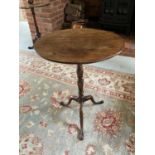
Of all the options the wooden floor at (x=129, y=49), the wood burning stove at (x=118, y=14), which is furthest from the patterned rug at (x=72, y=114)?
the wood burning stove at (x=118, y=14)

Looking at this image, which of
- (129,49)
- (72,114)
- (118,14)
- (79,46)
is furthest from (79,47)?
(118,14)

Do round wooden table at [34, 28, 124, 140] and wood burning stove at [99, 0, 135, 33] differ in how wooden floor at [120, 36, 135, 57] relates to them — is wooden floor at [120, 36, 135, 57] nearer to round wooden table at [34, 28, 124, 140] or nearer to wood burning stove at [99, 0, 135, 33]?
wood burning stove at [99, 0, 135, 33]

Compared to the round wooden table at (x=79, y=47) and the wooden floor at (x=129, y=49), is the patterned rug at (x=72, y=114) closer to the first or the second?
the round wooden table at (x=79, y=47)

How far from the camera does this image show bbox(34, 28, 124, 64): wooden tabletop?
4.14 feet

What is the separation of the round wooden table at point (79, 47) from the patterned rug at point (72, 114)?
0.15 m

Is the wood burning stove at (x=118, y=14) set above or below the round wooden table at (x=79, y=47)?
above

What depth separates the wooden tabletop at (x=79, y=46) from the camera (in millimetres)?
1262

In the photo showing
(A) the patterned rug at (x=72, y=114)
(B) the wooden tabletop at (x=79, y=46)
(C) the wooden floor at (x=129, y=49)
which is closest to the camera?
(B) the wooden tabletop at (x=79, y=46)

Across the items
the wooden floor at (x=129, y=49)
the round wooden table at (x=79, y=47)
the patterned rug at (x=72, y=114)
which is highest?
the round wooden table at (x=79, y=47)

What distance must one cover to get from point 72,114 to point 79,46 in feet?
2.38
